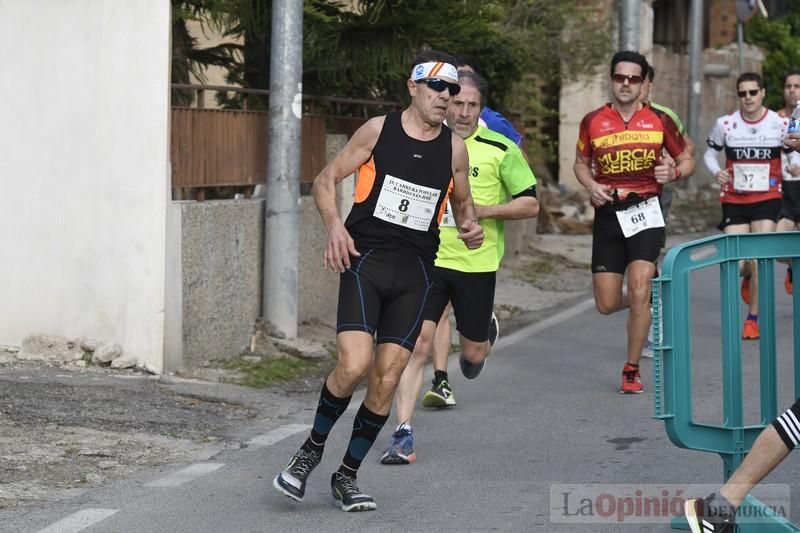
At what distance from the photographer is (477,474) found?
7.23 meters

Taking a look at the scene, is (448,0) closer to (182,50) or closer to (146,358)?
(182,50)

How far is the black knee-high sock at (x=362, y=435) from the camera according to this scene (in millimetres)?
6469

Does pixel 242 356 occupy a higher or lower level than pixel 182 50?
lower

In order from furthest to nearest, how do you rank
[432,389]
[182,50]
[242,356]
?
[182,50]
[242,356]
[432,389]

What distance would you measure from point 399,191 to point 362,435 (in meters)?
1.01

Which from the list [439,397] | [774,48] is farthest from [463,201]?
[774,48]

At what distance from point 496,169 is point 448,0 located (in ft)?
15.0

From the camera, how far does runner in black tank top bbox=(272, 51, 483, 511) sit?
6.36m

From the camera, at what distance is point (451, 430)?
330 inches

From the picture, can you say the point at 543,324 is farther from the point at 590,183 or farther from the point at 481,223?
the point at 481,223

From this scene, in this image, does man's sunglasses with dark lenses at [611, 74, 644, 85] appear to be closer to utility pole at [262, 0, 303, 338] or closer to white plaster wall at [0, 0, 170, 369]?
utility pole at [262, 0, 303, 338]

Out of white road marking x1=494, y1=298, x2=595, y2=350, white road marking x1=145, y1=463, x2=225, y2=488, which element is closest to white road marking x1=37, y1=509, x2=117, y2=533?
white road marking x1=145, y1=463, x2=225, y2=488

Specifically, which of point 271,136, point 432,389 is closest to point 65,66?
point 271,136

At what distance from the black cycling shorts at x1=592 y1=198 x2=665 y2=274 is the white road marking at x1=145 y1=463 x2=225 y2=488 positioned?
3.22 m
